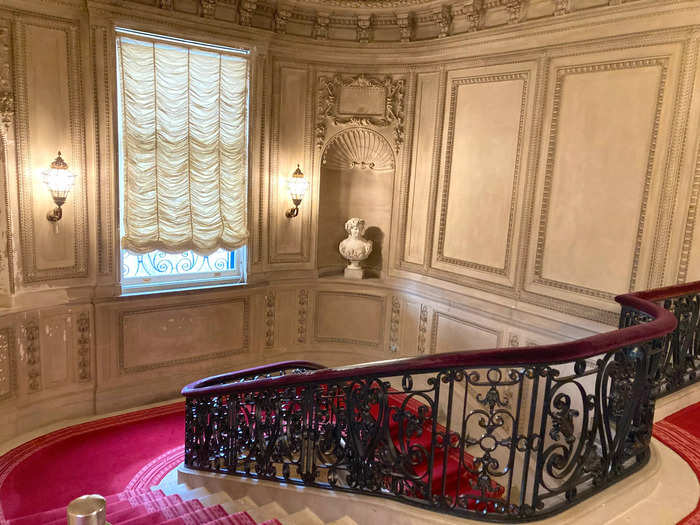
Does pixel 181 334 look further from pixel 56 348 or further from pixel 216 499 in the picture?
pixel 216 499

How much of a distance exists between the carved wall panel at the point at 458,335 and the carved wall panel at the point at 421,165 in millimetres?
792

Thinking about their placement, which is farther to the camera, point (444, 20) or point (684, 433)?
point (444, 20)

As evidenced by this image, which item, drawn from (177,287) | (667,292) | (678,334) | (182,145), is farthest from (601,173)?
(177,287)

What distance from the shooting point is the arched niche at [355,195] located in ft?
22.5

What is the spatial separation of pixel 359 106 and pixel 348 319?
8.97ft

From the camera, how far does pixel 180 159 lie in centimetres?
574

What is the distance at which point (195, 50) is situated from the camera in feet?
18.7

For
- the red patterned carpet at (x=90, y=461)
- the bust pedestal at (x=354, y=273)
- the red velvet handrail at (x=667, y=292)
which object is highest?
the red velvet handrail at (x=667, y=292)

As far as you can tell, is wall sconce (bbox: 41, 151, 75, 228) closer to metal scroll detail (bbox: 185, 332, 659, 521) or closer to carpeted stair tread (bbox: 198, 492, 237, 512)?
metal scroll detail (bbox: 185, 332, 659, 521)

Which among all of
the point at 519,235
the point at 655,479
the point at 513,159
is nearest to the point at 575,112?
the point at 513,159

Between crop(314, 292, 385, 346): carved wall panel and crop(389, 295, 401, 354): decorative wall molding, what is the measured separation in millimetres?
147

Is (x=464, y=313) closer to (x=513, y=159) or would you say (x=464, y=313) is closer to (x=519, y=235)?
(x=519, y=235)

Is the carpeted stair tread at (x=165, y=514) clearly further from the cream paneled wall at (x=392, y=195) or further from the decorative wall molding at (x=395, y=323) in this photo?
the decorative wall molding at (x=395, y=323)

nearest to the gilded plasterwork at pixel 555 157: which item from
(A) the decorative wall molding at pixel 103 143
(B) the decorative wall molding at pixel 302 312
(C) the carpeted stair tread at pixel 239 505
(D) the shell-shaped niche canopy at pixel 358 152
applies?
(D) the shell-shaped niche canopy at pixel 358 152
